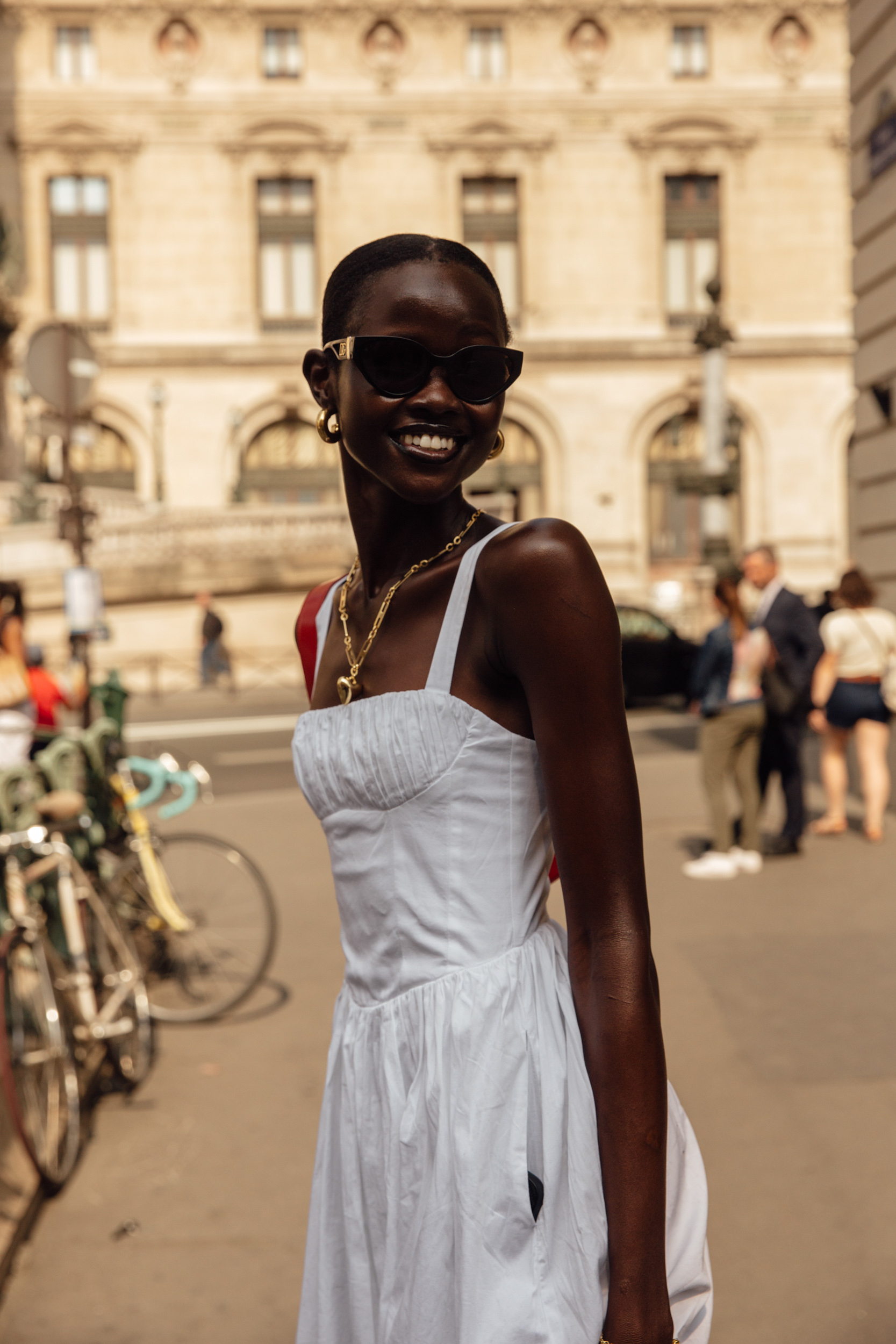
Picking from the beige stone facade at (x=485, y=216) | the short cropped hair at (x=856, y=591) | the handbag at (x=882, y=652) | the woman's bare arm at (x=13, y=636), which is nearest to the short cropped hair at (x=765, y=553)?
the short cropped hair at (x=856, y=591)

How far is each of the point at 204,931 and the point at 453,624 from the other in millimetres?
4383

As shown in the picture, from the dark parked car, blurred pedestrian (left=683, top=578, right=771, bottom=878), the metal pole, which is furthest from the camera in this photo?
the dark parked car

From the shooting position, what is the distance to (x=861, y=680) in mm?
8547

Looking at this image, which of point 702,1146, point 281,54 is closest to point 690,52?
point 281,54

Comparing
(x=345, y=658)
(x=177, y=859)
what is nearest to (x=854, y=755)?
(x=177, y=859)

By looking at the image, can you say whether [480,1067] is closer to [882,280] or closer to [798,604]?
[798,604]

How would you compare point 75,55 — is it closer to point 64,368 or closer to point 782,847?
point 64,368

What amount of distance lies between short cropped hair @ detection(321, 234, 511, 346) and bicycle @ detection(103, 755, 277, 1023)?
3.94m

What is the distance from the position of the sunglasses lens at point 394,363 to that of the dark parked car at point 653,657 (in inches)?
663

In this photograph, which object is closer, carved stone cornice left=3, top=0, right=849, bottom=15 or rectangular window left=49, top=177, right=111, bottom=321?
carved stone cornice left=3, top=0, right=849, bottom=15

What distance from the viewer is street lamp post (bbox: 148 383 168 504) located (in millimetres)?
31531

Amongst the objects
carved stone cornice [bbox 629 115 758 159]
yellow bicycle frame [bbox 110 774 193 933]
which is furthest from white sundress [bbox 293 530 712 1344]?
carved stone cornice [bbox 629 115 758 159]

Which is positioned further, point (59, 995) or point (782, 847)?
point (782, 847)

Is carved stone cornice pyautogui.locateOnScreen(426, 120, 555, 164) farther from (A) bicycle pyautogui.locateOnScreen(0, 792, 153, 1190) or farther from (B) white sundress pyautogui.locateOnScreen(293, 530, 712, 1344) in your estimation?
(B) white sundress pyautogui.locateOnScreen(293, 530, 712, 1344)
